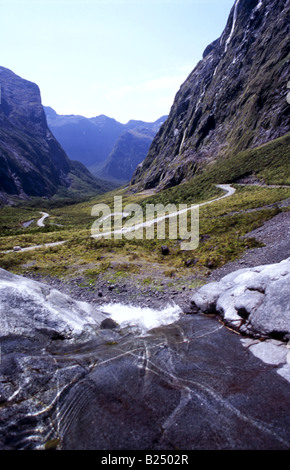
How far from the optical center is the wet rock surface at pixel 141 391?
27.8 feet

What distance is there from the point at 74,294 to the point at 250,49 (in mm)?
180915

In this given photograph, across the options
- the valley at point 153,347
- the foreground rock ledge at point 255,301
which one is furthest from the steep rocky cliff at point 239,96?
the foreground rock ledge at point 255,301

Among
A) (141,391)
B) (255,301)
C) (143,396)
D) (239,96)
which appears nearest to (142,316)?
(141,391)

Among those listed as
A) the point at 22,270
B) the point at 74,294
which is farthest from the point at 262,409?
the point at 22,270

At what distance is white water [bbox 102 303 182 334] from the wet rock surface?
1.63 meters

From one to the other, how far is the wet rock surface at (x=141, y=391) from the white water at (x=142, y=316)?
1.63m

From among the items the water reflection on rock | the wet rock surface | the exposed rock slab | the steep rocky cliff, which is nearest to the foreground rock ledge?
the wet rock surface

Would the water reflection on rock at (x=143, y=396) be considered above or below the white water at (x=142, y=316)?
above

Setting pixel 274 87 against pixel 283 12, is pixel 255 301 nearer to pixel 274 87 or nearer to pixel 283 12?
pixel 274 87

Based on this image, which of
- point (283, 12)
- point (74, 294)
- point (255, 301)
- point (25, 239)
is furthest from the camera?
point (283, 12)

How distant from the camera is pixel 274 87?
4437 inches

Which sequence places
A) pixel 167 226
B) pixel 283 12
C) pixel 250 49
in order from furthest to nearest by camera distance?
pixel 250 49 < pixel 283 12 < pixel 167 226

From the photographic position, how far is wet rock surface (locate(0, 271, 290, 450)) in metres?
8.48

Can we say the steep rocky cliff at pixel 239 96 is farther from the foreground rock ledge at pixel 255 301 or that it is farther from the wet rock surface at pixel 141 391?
the wet rock surface at pixel 141 391
